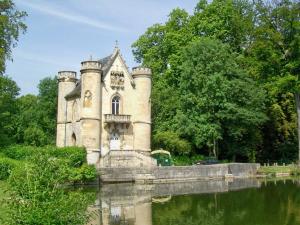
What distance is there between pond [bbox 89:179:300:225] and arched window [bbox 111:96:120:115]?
13.3 meters

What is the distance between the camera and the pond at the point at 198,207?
14.7 m

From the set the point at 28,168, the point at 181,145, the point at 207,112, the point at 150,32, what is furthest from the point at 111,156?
the point at 28,168

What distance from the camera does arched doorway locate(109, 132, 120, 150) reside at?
37438 mm

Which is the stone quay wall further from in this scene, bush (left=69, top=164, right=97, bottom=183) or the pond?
the pond

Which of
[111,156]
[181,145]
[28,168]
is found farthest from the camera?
[181,145]

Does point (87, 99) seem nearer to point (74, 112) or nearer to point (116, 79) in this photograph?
point (74, 112)

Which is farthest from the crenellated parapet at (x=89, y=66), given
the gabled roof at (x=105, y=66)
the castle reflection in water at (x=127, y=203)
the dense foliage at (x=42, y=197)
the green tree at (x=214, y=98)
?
the dense foliage at (x=42, y=197)

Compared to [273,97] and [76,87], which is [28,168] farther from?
[273,97]

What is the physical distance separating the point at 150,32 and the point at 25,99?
72.3 ft

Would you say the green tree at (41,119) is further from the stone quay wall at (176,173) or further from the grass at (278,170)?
the grass at (278,170)

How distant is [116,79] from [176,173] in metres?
10.4

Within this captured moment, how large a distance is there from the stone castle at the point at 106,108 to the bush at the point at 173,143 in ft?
5.02

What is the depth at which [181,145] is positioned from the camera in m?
36.0

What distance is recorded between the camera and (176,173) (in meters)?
31.8
